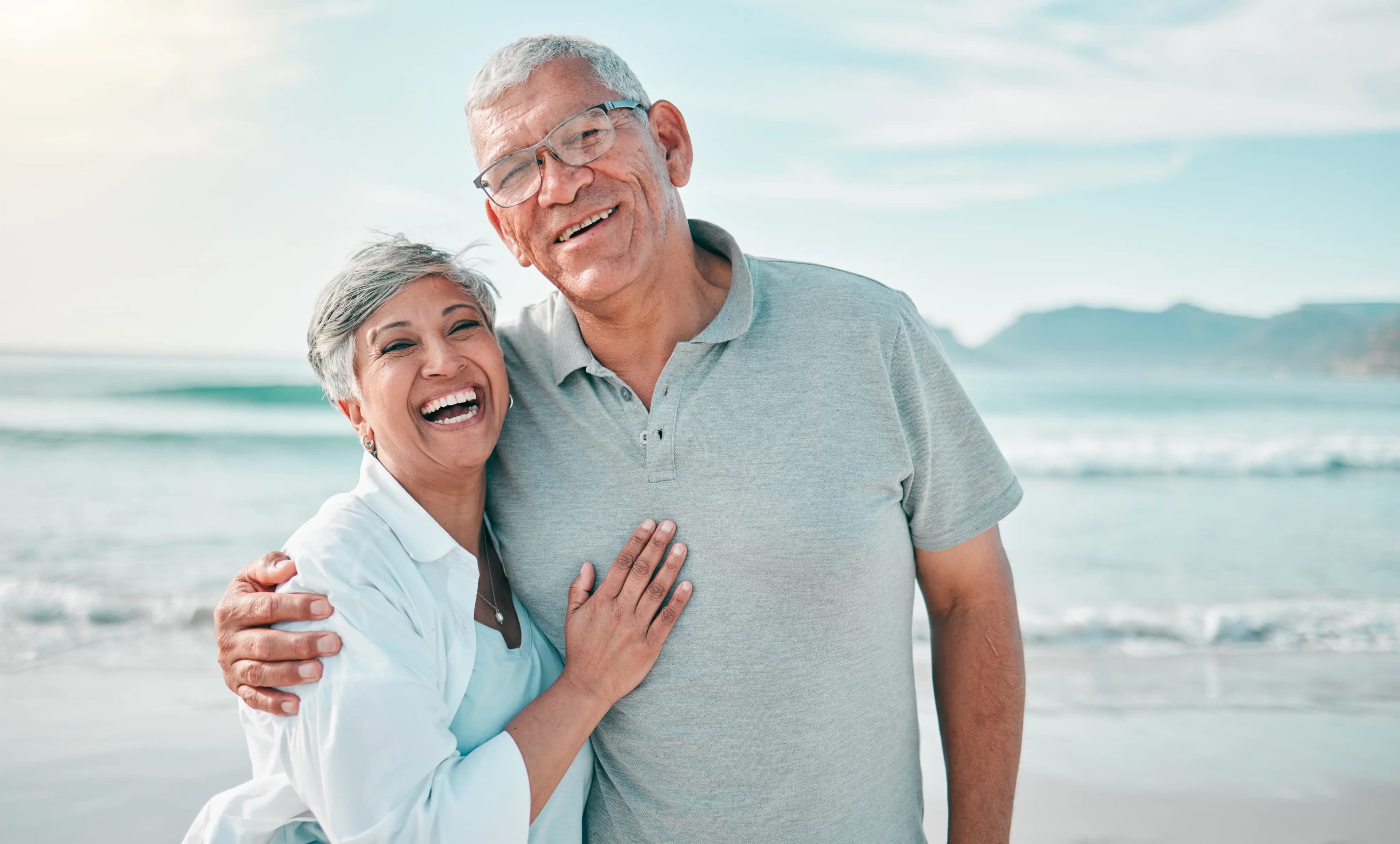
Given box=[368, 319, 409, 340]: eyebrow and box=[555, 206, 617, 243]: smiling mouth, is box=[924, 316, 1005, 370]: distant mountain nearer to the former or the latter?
box=[555, 206, 617, 243]: smiling mouth

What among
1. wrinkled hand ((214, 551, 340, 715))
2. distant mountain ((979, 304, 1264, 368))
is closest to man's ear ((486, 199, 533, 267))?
wrinkled hand ((214, 551, 340, 715))

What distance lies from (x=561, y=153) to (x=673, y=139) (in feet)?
1.10

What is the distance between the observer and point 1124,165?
22453 millimetres

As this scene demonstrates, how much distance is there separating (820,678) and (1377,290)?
89.3ft

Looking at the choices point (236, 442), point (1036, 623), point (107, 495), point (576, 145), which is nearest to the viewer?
point (576, 145)

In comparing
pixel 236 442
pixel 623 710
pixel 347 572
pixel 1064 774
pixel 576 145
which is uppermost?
pixel 576 145

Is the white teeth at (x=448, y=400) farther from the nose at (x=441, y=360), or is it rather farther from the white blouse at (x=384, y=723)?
the white blouse at (x=384, y=723)

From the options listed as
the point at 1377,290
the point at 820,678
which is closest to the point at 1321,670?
the point at 820,678

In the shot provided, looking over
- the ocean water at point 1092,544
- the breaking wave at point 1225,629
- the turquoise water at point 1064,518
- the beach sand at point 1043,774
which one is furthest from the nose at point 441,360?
the breaking wave at point 1225,629

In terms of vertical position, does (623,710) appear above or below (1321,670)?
above

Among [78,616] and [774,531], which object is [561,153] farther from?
[78,616]

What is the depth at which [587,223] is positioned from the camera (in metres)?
1.84

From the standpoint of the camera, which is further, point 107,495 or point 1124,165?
point 1124,165

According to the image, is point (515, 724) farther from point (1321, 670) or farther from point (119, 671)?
point (1321, 670)
